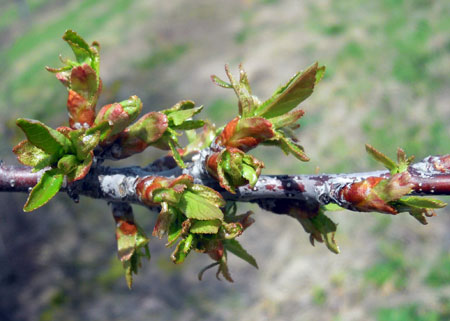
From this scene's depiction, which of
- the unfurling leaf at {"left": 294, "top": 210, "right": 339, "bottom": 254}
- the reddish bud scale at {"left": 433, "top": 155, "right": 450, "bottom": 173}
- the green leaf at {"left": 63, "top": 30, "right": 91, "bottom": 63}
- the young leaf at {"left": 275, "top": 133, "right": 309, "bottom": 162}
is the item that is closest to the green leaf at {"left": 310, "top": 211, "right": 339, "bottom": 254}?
the unfurling leaf at {"left": 294, "top": 210, "right": 339, "bottom": 254}

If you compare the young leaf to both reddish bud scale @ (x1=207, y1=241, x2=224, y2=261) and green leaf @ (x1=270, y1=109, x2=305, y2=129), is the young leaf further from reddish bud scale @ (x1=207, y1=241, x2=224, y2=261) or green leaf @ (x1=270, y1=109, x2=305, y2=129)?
reddish bud scale @ (x1=207, y1=241, x2=224, y2=261)

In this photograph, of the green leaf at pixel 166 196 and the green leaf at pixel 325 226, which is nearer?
the green leaf at pixel 166 196

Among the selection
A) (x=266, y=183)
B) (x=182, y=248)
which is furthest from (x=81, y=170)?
(x=266, y=183)

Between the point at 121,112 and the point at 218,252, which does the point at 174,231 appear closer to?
the point at 218,252

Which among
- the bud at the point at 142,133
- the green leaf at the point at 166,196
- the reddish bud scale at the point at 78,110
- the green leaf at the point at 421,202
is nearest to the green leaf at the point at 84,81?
the reddish bud scale at the point at 78,110

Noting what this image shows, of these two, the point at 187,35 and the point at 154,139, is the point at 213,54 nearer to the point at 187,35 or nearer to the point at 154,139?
the point at 187,35

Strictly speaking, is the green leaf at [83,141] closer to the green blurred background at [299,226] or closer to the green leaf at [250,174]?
the green leaf at [250,174]

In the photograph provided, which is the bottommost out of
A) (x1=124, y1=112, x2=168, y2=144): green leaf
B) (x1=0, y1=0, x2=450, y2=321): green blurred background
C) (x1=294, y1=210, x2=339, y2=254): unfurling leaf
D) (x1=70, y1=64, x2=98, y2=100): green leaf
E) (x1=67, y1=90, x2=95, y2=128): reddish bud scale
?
(x1=0, y1=0, x2=450, y2=321): green blurred background
